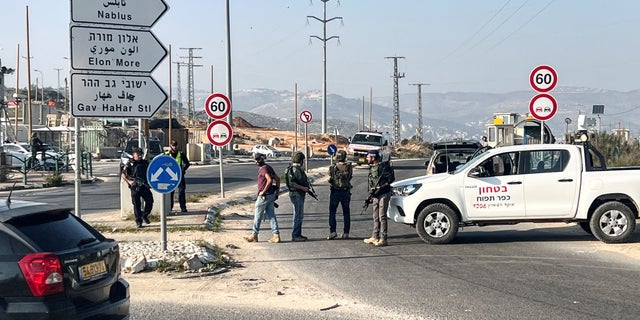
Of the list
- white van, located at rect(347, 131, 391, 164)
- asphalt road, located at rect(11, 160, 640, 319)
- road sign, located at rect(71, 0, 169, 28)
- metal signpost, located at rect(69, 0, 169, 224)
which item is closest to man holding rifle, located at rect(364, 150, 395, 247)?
asphalt road, located at rect(11, 160, 640, 319)

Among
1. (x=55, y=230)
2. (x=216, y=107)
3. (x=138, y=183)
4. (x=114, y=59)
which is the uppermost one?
(x=114, y=59)

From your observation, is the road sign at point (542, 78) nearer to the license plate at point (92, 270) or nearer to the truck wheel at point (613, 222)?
the truck wheel at point (613, 222)

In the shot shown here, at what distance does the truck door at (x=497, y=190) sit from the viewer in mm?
12430

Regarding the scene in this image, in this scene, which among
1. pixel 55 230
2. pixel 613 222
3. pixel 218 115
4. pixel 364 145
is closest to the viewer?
pixel 55 230

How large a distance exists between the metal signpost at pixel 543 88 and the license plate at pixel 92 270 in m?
10.9

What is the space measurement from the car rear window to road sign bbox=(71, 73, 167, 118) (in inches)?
188

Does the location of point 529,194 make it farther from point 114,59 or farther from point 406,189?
point 114,59

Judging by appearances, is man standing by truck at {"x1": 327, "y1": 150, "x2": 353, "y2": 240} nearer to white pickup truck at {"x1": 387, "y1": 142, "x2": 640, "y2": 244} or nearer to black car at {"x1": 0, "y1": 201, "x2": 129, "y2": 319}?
white pickup truck at {"x1": 387, "y1": 142, "x2": 640, "y2": 244}

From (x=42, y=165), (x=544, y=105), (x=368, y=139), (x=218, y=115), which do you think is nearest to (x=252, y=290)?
(x=544, y=105)

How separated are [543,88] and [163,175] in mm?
8202

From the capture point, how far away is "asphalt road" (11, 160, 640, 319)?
25.4 ft

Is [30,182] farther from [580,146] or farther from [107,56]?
[580,146]

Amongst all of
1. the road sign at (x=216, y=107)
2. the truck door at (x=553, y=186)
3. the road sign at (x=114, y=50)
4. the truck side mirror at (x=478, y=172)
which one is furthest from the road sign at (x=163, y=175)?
the road sign at (x=216, y=107)

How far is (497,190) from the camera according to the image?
1245 cm
